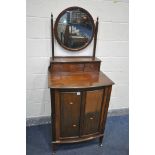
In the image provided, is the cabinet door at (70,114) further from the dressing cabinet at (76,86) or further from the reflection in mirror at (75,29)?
the reflection in mirror at (75,29)

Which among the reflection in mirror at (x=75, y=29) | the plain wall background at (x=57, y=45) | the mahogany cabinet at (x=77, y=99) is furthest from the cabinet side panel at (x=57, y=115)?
the reflection in mirror at (x=75, y=29)

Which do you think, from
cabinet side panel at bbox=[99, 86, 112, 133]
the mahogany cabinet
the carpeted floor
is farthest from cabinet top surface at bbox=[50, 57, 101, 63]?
the carpeted floor

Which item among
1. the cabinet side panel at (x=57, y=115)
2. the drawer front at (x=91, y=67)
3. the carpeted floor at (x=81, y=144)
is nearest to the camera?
the cabinet side panel at (x=57, y=115)

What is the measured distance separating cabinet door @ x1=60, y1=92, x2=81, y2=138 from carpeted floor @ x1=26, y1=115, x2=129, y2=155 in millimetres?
207

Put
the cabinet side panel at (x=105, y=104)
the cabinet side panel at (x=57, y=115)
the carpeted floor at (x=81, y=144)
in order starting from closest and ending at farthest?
the cabinet side panel at (x=57, y=115) → the cabinet side panel at (x=105, y=104) → the carpeted floor at (x=81, y=144)

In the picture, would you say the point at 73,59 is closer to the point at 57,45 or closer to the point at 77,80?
the point at 57,45

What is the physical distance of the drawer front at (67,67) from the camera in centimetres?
225

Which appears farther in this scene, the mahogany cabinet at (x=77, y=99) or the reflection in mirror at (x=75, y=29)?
the reflection in mirror at (x=75, y=29)

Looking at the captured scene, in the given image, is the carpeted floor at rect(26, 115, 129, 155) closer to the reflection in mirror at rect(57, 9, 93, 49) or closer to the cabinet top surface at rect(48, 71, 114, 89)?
the cabinet top surface at rect(48, 71, 114, 89)

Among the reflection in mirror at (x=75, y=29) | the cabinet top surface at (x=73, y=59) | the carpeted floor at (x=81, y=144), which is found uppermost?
the reflection in mirror at (x=75, y=29)

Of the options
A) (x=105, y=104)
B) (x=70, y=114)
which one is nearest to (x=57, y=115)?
(x=70, y=114)

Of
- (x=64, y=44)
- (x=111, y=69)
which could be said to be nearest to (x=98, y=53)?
(x=111, y=69)

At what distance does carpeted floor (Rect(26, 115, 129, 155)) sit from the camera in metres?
2.21

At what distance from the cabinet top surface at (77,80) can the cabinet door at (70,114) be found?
87 millimetres
